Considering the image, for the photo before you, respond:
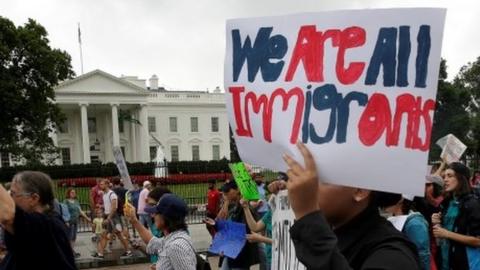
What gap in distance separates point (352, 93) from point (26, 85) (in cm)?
3890

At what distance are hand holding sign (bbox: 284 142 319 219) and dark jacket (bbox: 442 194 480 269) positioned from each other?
351cm

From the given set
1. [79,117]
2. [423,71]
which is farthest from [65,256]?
[79,117]

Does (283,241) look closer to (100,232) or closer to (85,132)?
(100,232)

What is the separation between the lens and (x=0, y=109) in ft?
117

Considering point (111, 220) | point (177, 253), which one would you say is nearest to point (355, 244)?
point (177, 253)

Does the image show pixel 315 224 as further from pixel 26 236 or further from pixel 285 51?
pixel 26 236

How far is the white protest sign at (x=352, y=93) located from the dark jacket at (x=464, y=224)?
3311mm

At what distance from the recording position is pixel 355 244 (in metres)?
1.69

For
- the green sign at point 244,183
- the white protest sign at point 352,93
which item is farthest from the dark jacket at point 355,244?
the green sign at point 244,183

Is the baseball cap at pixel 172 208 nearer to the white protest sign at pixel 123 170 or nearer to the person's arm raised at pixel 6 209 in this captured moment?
the person's arm raised at pixel 6 209

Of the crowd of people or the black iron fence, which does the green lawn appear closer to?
the black iron fence

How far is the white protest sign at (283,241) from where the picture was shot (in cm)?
271

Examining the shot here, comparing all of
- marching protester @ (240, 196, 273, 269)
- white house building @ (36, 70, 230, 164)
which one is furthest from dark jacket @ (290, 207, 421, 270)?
white house building @ (36, 70, 230, 164)

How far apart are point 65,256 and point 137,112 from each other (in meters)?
70.2
